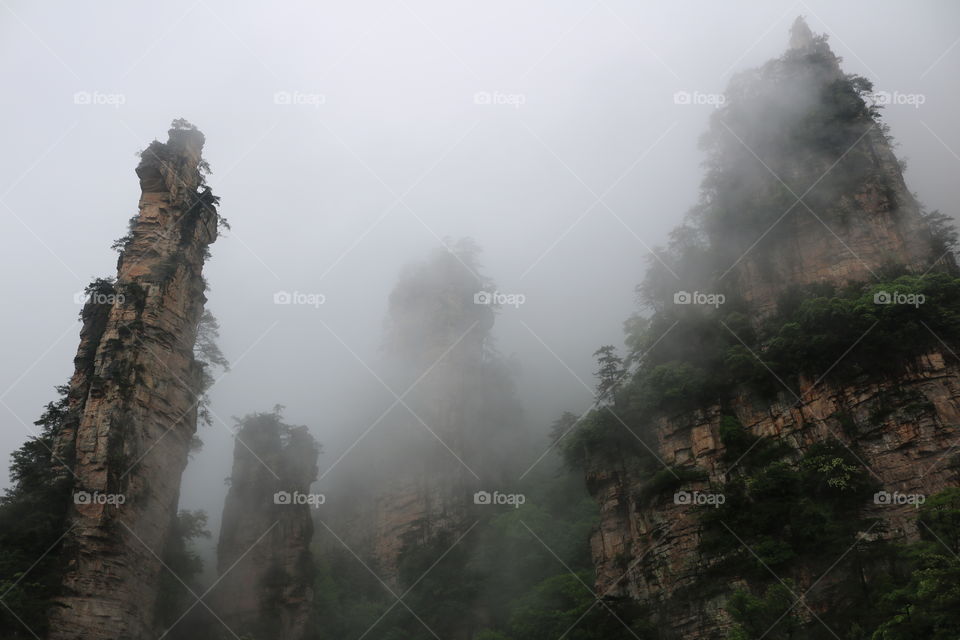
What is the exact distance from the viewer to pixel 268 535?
4788 cm

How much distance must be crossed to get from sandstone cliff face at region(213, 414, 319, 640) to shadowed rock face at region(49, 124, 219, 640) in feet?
32.9

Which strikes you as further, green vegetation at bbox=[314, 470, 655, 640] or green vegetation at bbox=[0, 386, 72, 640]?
green vegetation at bbox=[314, 470, 655, 640]

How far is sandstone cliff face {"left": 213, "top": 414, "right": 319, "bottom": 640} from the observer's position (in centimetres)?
4500

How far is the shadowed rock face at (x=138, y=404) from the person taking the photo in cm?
3244

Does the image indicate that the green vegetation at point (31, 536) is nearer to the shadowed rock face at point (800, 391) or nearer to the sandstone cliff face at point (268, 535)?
the sandstone cliff face at point (268, 535)

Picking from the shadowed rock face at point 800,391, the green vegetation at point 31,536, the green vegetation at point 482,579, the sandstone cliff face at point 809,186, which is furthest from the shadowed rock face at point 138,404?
the sandstone cliff face at point 809,186

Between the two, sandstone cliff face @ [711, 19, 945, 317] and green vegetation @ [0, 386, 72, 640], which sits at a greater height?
sandstone cliff face @ [711, 19, 945, 317]

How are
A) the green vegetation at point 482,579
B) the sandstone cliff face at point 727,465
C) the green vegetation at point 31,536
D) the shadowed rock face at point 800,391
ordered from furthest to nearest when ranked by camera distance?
1. the green vegetation at point 482,579
2. the shadowed rock face at point 800,391
3. the sandstone cliff face at point 727,465
4. the green vegetation at point 31,536

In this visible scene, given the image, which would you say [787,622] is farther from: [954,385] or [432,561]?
[432,561]

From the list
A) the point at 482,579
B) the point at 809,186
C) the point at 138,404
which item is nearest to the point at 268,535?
the point at 482,579

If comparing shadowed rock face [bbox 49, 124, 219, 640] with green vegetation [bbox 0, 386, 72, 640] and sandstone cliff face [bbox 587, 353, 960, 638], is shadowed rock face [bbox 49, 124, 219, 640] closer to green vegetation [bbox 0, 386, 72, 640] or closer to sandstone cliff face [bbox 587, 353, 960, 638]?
green vegetation [bbox 0, 386, 72, 640]

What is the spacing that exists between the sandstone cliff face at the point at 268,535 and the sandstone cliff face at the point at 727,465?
18351 millimetres

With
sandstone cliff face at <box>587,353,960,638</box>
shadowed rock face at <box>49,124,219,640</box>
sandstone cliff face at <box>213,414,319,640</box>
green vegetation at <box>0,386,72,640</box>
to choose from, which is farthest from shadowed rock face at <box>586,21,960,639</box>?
green vegetation at <box>0,386,72,640</box>

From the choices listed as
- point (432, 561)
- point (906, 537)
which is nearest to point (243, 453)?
point (432, 561)
